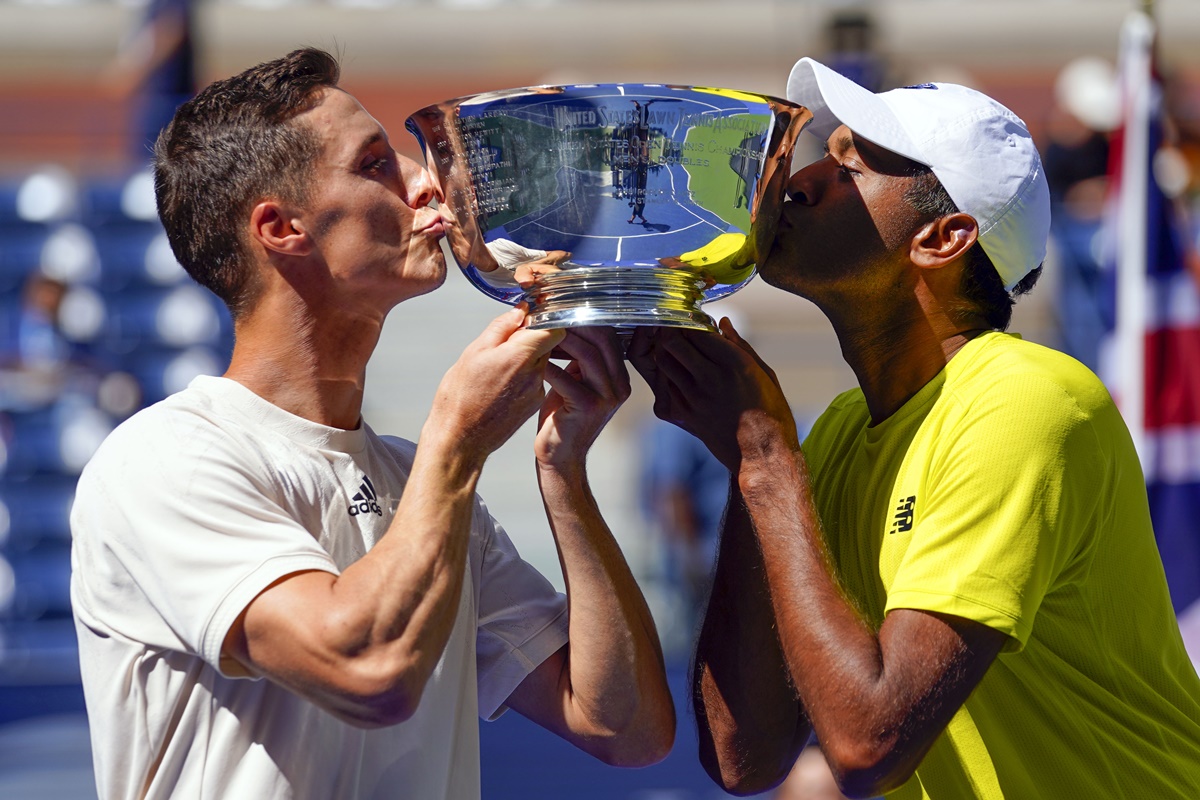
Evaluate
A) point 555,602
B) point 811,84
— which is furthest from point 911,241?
point 555,602

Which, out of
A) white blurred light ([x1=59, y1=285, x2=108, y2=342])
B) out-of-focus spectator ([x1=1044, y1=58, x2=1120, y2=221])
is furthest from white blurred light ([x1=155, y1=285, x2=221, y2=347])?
out-of-focus spectator ([x1=1044, y1=58, x2=1120, y2=221])

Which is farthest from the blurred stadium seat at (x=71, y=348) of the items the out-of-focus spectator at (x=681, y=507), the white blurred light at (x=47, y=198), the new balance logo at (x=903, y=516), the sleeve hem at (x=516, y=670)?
the new balance logo at (x=903, y=516)

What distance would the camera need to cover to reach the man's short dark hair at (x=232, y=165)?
7.43ft

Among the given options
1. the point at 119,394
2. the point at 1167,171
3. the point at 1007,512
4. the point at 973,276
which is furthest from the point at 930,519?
the point at 119,394

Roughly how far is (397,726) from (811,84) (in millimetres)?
1246

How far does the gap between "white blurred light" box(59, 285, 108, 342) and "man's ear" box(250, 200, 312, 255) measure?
274 inches

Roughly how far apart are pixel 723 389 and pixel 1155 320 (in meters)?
4.51

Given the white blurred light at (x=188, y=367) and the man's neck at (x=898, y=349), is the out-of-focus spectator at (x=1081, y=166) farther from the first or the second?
the man's neck at (x=898, y=349)

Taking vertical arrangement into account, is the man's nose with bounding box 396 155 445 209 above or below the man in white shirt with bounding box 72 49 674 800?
above

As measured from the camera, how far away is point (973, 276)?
2318 mm

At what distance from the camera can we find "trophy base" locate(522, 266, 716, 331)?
2025mm

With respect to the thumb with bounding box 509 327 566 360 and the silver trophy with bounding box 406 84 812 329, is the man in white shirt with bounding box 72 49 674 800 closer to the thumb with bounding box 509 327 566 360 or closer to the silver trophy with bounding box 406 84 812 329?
the thumb with bounding box 509 327 566 360

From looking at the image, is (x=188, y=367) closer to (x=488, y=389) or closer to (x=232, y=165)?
(x=232, y=165)

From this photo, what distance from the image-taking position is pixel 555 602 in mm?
2473
